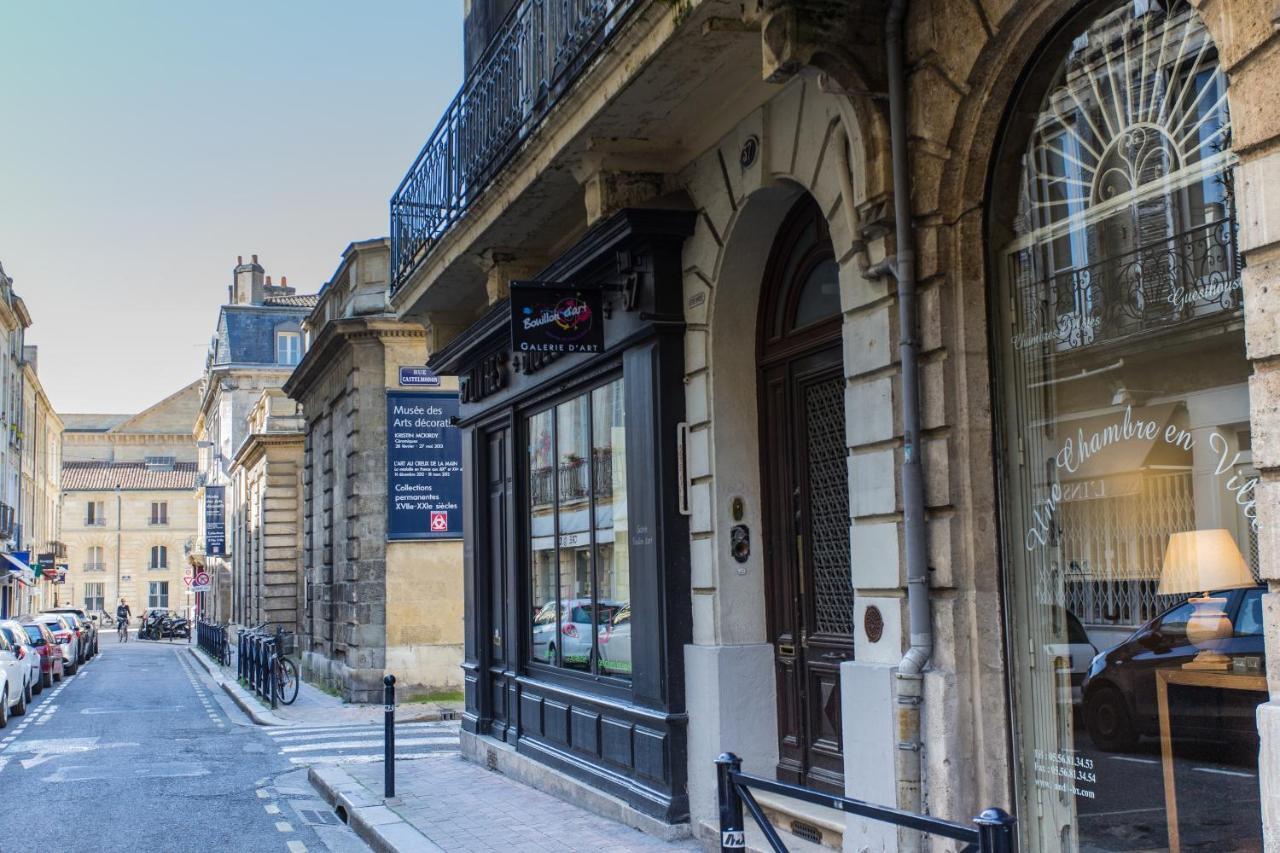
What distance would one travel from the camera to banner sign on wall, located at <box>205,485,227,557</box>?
54000 millimetres

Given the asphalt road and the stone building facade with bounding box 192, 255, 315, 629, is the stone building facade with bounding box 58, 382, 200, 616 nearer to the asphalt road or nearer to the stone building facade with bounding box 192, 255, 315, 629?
the stone building facade with bounding box 192, 255, 315, 629

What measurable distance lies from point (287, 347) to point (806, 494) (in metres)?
57.4

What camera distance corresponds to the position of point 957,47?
5.92 m

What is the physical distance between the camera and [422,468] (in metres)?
22.1

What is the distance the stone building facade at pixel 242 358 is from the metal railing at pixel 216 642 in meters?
12.6

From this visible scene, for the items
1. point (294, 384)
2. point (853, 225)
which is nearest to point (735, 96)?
point (853, 225)

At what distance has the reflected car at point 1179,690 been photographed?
15.2ft

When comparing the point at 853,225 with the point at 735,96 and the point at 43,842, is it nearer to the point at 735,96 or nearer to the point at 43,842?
the point at 735,96

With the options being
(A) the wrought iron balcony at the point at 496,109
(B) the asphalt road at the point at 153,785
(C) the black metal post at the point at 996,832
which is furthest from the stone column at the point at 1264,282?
(B) the asphalt road at the point at 153,785

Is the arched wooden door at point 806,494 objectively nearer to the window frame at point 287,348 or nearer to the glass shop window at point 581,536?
the glass shop window at point 581,536

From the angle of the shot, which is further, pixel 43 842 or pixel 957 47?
pixel 43 842

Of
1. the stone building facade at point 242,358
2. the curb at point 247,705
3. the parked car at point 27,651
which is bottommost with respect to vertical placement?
the curb at point 247,705

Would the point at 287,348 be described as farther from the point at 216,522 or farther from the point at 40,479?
the point at 40,479

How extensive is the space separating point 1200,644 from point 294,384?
2643cm
